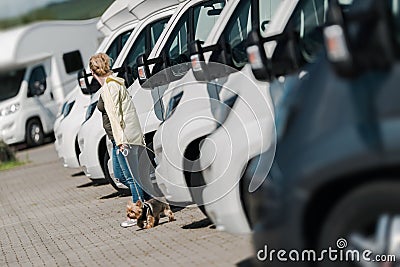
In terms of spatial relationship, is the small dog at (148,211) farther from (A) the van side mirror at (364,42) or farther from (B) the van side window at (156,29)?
(A) the van side mirror at (364,42)

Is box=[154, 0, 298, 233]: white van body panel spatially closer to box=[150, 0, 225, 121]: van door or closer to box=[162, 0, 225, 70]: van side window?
box=[150, 0, 225, 121]: van door

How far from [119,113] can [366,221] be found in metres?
5.52

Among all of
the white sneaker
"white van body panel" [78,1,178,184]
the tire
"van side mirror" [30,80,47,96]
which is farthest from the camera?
"van side mirror" [30,80,47,96]

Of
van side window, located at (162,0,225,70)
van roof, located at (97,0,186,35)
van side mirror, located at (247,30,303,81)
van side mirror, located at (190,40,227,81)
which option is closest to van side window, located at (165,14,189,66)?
van side window, located at (162,0,225,70)

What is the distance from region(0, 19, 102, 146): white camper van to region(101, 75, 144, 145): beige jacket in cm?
1752

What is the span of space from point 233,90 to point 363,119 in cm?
359

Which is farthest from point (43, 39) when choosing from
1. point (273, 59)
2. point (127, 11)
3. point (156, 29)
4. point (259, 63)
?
point (259, 63)

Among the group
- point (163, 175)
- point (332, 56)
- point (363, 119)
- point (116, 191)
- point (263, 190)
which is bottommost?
point (116, 191)

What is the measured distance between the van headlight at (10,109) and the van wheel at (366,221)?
23232mm

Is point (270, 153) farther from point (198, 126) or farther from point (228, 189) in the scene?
point (198, 126)

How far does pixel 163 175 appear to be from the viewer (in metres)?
9.74

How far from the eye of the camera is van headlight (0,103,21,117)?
27880mm

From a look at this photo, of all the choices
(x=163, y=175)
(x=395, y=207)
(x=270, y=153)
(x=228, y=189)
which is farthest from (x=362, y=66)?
(x=163, y=175)

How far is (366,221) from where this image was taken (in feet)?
17.1
